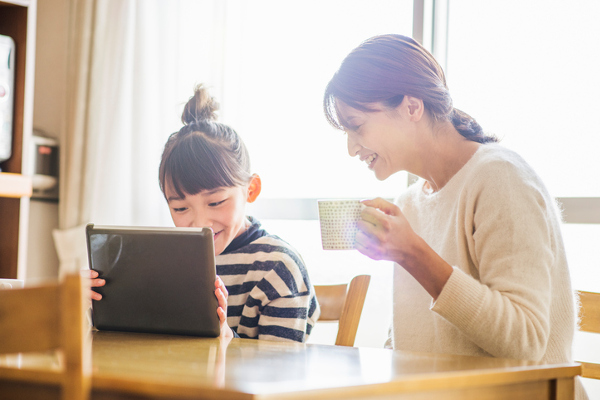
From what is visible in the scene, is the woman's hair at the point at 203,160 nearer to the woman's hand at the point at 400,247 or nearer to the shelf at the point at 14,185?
the shelf at the point at 14,185

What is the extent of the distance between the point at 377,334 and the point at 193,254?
1218 millimetres

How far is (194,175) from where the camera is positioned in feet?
4.33

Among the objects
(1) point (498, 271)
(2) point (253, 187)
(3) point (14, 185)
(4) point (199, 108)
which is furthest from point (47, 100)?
(1) point (498, 271)

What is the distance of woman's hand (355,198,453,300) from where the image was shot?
3.09ft

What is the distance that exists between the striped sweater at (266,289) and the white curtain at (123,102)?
1004mm

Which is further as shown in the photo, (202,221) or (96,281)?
(202,221)

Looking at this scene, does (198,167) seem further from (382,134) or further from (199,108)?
(382,134)

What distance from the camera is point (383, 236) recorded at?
95 cm

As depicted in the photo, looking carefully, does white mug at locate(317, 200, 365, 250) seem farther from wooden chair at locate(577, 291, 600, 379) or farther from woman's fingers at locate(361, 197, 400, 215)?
wooden chair at locate(577, 291, 600, 379)

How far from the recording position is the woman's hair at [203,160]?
1.33 m

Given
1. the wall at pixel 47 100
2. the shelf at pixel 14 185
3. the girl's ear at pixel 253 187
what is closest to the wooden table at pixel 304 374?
the girl's ear at pixel 253 187

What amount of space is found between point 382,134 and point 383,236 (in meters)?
0.34

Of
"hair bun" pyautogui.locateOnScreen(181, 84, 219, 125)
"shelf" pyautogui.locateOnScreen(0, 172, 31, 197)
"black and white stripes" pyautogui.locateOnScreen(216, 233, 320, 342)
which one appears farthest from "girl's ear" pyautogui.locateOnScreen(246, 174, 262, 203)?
"shelf" pyautogui.locateOnScreen(0, 172, 31, 197)

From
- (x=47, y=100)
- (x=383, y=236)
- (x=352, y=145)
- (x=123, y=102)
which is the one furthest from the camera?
(x=47, y=100)
